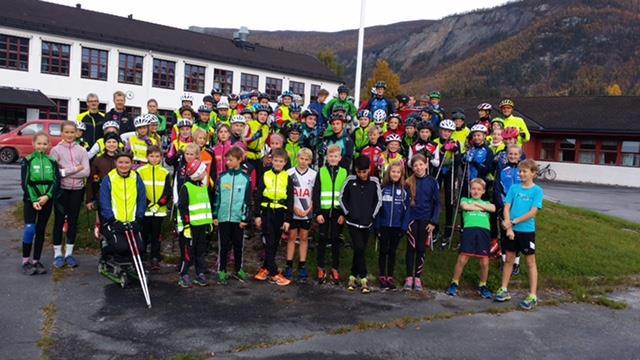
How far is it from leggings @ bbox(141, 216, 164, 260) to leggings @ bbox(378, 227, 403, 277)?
10.6 feet

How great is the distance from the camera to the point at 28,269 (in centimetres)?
743

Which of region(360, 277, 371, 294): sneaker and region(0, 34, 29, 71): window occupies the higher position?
region(0, 34, 29, 71): window

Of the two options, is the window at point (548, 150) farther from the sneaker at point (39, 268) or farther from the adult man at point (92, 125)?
the sneaker at point (39, 268)

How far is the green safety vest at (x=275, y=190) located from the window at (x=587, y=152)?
3215 cm

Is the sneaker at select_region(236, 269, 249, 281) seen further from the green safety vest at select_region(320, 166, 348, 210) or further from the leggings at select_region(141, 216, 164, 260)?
the green safety vest at select_region(320, 166, 348, 210)

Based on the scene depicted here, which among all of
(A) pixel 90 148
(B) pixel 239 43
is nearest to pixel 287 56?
(B) pixel 239 43

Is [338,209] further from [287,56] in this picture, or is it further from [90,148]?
[287,56]

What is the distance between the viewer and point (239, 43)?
48.6 metres

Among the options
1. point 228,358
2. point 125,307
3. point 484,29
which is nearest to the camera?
point 228,358

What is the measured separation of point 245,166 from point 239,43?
140 ft

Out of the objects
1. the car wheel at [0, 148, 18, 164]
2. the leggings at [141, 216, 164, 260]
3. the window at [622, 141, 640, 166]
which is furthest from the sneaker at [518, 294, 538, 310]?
the window at [622, 141, 640, 166]

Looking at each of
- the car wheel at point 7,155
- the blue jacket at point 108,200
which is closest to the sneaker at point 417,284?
the blue jacket at point 108,200

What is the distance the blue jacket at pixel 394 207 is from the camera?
298 inches

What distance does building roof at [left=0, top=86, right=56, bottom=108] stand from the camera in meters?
29.8
